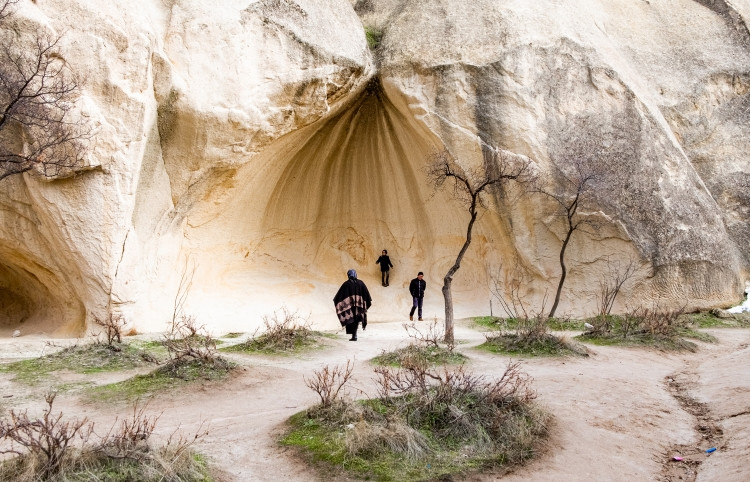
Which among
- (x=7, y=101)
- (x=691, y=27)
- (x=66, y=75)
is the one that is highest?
(x=691, y=27)

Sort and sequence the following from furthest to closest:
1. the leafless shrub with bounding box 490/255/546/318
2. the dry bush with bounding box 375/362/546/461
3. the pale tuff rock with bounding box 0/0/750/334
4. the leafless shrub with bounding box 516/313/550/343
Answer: the leafless shrub with bounding box 490/255/546/318 < the pale tuff rock with bounding box 0/0/750/334 < the leafless shrub with bounding box 516/313/550/343 < the dry bush with bounding box 375/362/546/461

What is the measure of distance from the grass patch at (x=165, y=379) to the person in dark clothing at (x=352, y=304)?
341 centimetres

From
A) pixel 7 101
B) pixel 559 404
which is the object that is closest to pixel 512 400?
pixel 559 404

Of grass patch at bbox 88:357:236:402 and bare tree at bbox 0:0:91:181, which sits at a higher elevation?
bare tree at bbox 0:0:91:181

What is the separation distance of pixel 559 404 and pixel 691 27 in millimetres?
14846

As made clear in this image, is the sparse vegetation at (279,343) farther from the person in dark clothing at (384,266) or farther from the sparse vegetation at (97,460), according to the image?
the person in dark clothing at (384,266)

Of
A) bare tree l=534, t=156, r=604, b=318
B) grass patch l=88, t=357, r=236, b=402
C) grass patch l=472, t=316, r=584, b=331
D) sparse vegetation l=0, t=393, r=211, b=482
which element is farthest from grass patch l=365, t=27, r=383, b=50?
sparse vegetation l=0, t=393, r=211, b=482

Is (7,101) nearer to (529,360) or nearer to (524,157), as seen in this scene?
(529,360)

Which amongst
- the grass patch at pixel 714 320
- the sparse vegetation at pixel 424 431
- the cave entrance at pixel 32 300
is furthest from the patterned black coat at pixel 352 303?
the grass patch at pixel 714 320

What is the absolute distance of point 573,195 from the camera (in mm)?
12969

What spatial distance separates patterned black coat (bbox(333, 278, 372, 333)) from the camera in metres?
9.90

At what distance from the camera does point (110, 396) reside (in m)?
5.52

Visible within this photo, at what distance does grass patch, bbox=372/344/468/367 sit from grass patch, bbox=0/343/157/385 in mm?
2643

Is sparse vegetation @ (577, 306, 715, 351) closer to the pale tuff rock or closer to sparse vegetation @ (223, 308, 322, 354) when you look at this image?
the pale tuff rock
